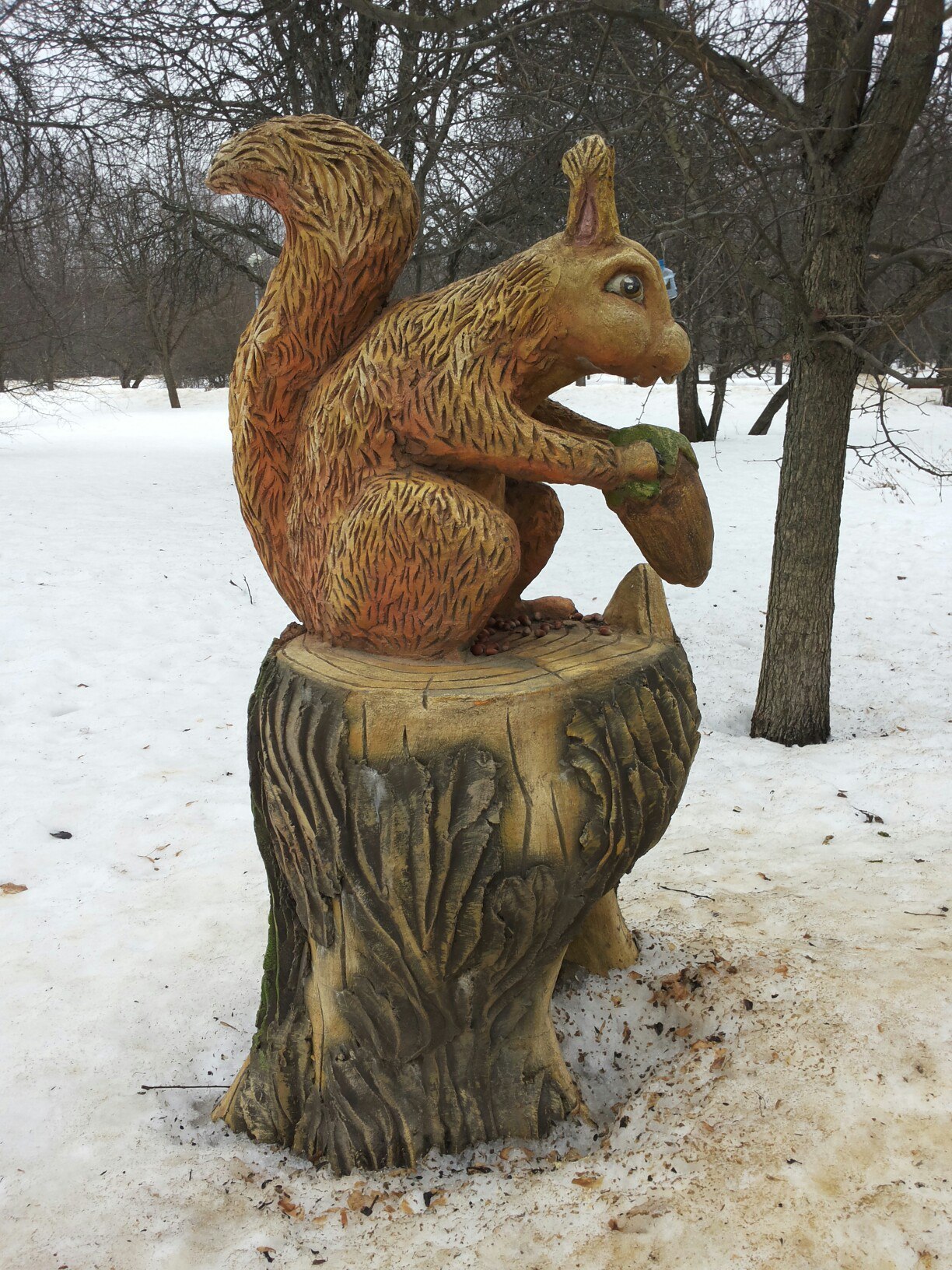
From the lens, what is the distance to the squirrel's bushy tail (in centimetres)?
177

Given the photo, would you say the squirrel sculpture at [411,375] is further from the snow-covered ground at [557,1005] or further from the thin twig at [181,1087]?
the thin twig at [181,1087]

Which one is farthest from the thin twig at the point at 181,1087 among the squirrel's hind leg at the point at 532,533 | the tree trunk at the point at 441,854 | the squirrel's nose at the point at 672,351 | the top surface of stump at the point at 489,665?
the squirrel's nose at the point at 672,351

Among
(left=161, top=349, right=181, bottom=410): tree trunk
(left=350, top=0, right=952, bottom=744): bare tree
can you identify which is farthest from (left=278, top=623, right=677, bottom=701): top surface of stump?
(left=161, top=349, right=181, bottom=410): tree trunk

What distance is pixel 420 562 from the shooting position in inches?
67.4

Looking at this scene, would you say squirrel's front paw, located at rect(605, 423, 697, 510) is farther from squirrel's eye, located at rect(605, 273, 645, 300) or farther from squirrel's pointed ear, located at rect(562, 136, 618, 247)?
squirrel's pointed ear, located at rect(562, 136, 618, 247)

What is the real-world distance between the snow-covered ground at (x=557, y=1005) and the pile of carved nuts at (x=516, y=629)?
1.04 metres

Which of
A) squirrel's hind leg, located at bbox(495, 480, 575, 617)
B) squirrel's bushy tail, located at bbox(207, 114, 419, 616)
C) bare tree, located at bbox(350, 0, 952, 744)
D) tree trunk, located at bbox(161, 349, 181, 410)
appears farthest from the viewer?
tree trunk, located at bbox(161, 349, 181, 410)

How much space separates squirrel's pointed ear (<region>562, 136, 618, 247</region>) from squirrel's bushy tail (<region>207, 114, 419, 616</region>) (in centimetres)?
35

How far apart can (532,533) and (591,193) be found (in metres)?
0.72

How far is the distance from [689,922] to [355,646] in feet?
5.27

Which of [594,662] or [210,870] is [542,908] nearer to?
[594,662]

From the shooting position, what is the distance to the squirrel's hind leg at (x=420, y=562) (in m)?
1.71

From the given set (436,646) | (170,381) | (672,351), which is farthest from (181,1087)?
(170,381)

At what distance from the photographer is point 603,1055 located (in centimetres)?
235
